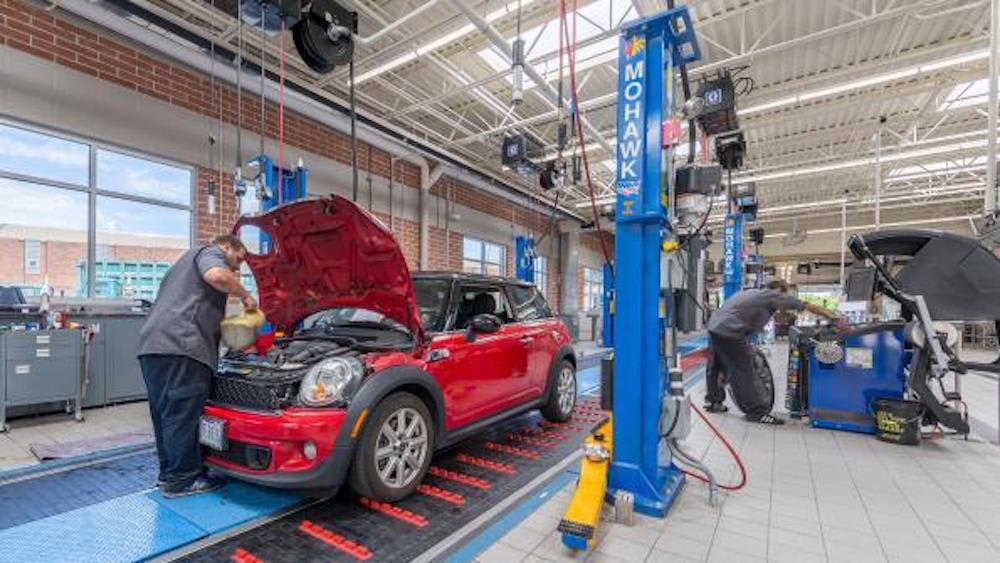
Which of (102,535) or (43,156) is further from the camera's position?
(43,156)

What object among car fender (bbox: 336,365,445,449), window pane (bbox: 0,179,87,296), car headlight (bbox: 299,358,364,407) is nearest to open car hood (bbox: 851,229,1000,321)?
car fender (bbox: 336,365,445,449)

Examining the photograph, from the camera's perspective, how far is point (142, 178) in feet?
18.8

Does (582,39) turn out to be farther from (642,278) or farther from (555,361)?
(642,278)

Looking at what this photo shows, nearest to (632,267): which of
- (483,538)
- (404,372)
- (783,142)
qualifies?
(404,372)

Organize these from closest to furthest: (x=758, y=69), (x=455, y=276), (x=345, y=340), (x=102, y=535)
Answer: (x=102, y=535)
(x=345, y=340)
(x=455, y=276)
(x=758, y=69)

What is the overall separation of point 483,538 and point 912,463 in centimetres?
342

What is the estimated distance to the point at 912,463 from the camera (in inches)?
135

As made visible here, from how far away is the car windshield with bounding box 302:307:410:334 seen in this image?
119 inches

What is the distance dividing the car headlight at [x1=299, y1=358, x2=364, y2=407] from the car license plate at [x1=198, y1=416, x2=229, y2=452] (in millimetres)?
471

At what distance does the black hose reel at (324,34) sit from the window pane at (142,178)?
4051mm

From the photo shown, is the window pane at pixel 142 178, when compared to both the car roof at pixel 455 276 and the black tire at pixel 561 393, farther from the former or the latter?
the black tire at pixel 561 393

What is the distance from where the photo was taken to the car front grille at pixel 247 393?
92.0 inches

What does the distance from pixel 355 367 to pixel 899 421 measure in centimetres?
446

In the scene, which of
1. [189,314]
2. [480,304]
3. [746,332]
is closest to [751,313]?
[746,332]
